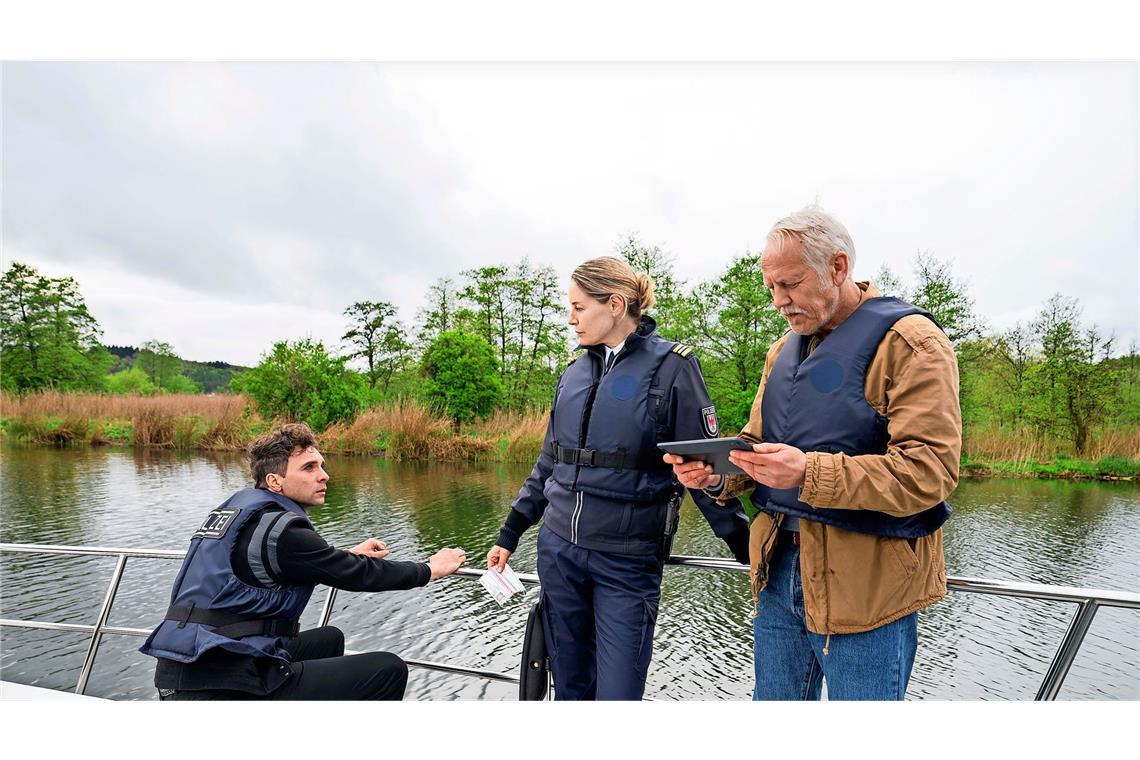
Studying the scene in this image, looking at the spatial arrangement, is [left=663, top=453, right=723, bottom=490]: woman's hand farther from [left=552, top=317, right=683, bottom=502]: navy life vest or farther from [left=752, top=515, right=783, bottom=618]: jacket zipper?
[left=552, top=317, right=683, bottom=502]: navy life vest

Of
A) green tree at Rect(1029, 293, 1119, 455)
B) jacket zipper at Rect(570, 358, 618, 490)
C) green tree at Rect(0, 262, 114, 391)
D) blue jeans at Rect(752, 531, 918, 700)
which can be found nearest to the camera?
blue jeans at Rect(752, 531, 918, 700)

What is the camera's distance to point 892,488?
1.06 metres

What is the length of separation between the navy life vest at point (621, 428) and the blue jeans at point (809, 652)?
409 mm

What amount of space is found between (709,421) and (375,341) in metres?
26.7

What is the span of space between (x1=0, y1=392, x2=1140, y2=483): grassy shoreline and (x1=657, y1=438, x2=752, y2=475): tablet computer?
44.3 ft

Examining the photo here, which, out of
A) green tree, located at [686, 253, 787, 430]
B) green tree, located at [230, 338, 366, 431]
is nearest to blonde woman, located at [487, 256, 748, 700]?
green tree, located at [686, 253, 787, 430]

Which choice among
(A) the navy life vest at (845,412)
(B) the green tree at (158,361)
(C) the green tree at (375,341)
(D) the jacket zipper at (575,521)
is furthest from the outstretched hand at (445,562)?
(B) the green tree at (158,361)

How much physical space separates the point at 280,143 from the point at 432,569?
25.6 m

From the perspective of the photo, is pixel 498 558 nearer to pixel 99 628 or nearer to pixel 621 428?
pixel 621 428

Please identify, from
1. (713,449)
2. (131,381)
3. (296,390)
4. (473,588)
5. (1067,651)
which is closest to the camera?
(713,449)

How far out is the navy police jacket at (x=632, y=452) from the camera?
162 centimetres

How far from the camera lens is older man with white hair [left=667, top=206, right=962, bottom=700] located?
108 cm

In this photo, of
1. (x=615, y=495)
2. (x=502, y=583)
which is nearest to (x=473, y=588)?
(x=502, y=583)
